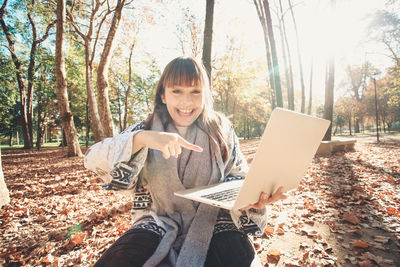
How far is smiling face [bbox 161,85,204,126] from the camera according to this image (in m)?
1.67

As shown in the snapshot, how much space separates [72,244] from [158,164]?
207cm

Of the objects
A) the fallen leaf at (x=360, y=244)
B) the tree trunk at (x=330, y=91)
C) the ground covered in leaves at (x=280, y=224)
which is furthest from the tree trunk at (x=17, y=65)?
the tree trunk at (x=330, y=91)

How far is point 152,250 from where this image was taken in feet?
3.97

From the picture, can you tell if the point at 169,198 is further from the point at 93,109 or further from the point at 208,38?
the point at 93,109

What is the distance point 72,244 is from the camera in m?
2.53

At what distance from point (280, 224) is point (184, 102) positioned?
8.67 ft

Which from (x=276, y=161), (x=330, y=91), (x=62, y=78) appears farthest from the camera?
(x=330, y=91)

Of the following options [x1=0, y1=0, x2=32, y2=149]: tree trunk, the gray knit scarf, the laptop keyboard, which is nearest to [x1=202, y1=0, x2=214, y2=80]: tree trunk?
the gray knit scarf

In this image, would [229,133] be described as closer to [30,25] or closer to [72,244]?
[72,244]

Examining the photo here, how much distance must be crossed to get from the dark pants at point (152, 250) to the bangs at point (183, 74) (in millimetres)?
1187

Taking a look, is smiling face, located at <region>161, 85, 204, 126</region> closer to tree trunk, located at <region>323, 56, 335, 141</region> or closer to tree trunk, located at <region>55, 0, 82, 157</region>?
tree trunk, located at <region>55, 0, 82, 157</region>

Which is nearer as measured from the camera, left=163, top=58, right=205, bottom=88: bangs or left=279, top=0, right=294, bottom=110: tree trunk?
left=163, top=58, right=205, bottom=88: bangs

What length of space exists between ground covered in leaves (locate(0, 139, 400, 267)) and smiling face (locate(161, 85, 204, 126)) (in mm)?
1946

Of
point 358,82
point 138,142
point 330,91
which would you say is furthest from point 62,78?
point 358,82
